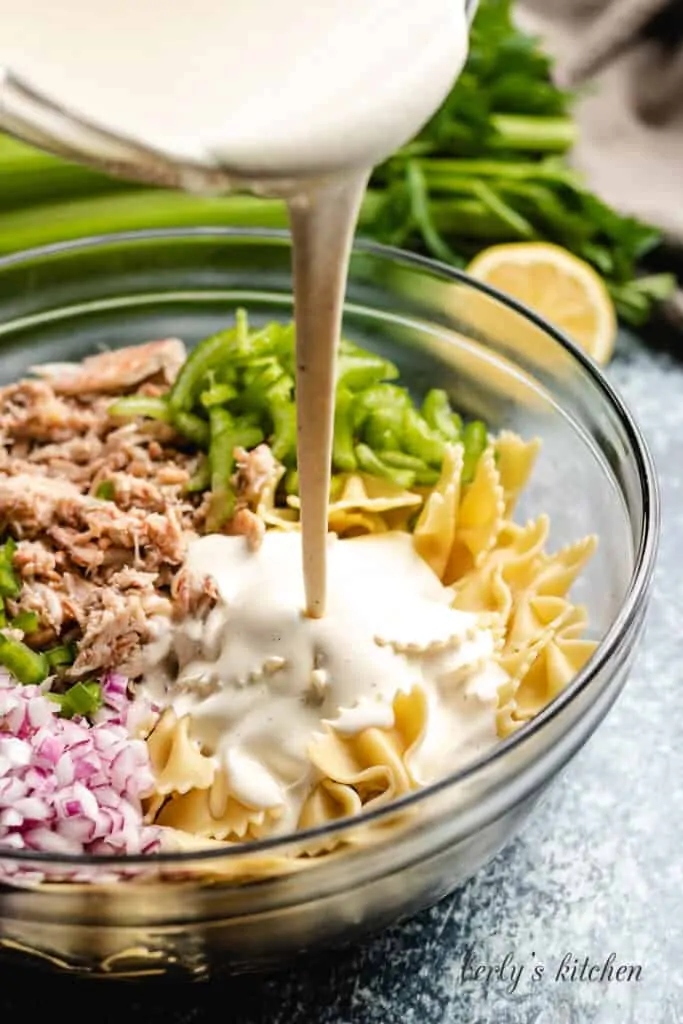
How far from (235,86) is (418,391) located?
129 cm

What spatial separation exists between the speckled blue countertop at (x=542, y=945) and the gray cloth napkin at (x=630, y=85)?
178 centimetres

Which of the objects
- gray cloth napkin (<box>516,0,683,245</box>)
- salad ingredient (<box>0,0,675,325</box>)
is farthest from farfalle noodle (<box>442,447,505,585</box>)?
gray cloth napkin (<box>516,0,683,245</box>)

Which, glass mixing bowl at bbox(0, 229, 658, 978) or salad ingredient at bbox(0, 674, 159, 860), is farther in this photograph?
salad ingredient at bbox(0, 674, 159, 860)

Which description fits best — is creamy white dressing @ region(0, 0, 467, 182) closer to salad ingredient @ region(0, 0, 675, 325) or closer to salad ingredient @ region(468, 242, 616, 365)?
salad ingredient @ region(468, 242, 616, 365)

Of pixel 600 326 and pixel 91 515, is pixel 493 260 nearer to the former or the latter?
pixel 600 326

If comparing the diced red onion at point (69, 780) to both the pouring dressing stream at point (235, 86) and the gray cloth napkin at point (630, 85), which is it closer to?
the pouring dressing stream at point (235, 86)

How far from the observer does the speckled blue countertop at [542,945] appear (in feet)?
6.37

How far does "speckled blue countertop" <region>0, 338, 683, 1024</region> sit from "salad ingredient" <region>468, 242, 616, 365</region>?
1074 millimetres

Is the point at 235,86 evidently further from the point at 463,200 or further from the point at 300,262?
the point at 463,200

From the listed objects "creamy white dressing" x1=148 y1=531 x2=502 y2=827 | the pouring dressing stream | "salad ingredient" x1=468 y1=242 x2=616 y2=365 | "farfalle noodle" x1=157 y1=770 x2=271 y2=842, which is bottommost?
"farfalle noodle" x1=157 y1=770 x2=271 y2=842

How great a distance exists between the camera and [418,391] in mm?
2797

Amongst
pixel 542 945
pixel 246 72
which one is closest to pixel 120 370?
pixel 246 72

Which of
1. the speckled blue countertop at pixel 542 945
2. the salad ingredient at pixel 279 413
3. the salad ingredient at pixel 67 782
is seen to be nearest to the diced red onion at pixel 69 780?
the salad ingredient at pixel 67 782

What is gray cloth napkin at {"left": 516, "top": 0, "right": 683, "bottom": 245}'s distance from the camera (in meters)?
3.56
